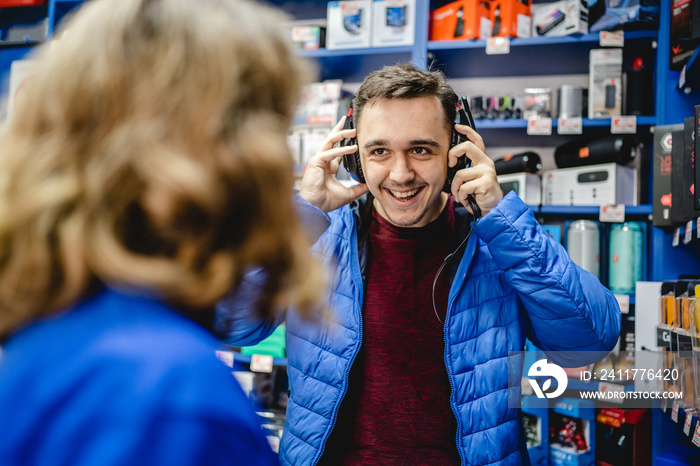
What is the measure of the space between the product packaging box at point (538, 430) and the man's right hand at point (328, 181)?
5.42 feet

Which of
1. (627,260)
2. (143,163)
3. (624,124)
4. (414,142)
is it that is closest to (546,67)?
(624,124)

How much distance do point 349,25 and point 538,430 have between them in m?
2.44

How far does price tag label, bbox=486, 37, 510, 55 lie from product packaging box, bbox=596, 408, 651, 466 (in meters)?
1.91

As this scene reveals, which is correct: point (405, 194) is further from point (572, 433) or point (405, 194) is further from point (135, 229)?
point (572, 433)

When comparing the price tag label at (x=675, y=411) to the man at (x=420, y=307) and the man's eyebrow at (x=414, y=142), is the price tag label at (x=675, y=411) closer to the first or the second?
the man at (x=420, y=307)

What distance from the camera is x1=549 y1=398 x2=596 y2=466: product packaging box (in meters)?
2.44

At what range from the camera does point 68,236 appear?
1.35 ft

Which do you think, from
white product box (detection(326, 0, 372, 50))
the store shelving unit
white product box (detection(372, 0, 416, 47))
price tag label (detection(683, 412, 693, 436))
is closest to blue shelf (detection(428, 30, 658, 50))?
the store shelving unit

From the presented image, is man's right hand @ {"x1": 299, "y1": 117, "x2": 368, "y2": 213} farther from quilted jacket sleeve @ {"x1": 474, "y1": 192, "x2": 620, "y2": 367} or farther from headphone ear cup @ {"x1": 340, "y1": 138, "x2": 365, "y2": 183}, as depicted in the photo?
quilted jacket sleeve @ {"x1": 474, "y1": 192, "x2": 620, "y2": 367}

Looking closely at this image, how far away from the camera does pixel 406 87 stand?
4.74ft

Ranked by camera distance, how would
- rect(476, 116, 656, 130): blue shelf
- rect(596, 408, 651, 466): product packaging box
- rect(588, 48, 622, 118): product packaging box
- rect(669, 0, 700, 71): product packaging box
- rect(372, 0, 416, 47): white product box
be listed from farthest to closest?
rect(372, 0, 416, 47): white product box
rect(588, 48, 622, 118): product packaging box
rect(476, 116, 656, 130): blue shelf
rect(596, 408, 651, 466): product packaging box
rect(669, 0, 700, 71): product packaging box

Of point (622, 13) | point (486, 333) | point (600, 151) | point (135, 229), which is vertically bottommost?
point (486, 333)

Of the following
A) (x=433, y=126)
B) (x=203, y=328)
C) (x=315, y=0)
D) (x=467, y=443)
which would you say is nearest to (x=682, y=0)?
(x=433, y=126)

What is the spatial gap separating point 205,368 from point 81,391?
0.09 meters
